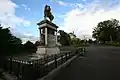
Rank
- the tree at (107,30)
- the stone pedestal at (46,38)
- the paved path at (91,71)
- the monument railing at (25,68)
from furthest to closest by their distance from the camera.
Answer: the tree at (107,30) → the stone pedestal at (46,38) → the paved path at (91,71) → the monument railing at (25,68)

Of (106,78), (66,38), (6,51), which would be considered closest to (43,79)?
(6,51)

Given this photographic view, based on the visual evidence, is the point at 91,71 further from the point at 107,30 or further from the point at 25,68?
the point at 107,30

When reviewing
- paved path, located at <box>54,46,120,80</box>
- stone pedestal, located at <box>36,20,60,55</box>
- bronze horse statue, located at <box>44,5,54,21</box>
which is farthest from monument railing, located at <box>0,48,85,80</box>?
bronze horse statue, located at <box>44,5,54,21</box>

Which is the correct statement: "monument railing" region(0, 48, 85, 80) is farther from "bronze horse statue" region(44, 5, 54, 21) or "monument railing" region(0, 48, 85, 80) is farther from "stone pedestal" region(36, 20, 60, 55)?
"bronze horse statue" region(44, 5, 54, 21)

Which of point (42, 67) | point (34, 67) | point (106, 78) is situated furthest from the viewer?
point (106, 78)

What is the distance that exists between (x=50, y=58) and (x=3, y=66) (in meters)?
3.10

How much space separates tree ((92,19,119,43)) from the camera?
120m

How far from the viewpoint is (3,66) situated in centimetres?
1116

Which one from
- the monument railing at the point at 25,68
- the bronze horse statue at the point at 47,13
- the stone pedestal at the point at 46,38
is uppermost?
the bronze horse statue at the point at 47,13

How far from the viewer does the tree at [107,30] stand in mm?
119688

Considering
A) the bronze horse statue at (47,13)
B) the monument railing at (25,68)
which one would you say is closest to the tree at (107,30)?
the bronze horse statue at (47,13)

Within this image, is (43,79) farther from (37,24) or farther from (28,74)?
(37,24)

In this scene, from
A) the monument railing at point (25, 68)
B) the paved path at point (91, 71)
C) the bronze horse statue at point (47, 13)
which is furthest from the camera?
the bronze horse statue at point (47, 13)

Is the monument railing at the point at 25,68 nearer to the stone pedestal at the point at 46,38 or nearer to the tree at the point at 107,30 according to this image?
the stone pedestal at the point at 46,38
